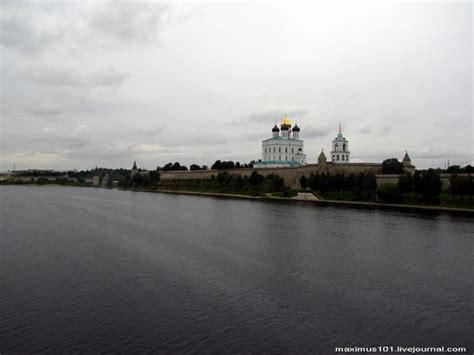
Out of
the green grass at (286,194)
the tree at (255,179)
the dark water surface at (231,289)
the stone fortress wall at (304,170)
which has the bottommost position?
the dark water surface at (231,289)

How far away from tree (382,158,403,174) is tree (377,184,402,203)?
17.9 feet

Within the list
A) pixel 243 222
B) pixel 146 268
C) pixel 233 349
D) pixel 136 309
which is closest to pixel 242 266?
pixel 146 268

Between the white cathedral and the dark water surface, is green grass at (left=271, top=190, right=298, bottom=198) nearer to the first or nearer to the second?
the white cathedral

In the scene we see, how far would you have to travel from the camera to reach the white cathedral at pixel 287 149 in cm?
4477

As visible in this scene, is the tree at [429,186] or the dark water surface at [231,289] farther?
the tree at [429,186]

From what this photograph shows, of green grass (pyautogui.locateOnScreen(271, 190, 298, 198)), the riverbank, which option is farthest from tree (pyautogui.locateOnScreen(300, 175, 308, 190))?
the riverbank

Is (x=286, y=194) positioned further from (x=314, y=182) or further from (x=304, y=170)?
(x=304, y=170)

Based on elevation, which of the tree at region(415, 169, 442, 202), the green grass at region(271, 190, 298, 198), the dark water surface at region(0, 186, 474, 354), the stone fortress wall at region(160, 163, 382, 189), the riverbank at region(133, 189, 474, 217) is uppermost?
the stone fortress wall at region(160, 163, 382, 189)

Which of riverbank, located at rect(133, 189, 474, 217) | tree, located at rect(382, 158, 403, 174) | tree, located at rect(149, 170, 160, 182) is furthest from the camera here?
tree, located at rect(149, 170, 160, 182)

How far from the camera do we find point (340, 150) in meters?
44.5

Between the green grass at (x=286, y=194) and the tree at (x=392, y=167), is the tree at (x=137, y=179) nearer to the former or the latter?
the green grass at (x=286, y=194)

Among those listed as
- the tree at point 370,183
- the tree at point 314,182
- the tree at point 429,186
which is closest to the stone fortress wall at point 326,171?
the tree at point 370,183

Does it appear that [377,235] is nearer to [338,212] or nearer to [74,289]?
[338,212]

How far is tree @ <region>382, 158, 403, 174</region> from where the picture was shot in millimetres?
33062
